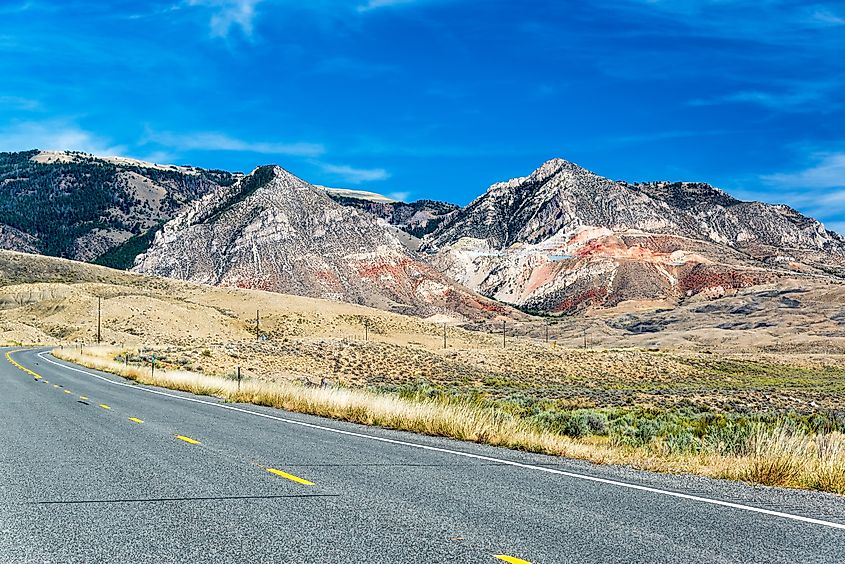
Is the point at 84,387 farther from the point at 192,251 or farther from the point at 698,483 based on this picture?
the point at 192,251

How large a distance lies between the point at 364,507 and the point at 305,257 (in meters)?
163

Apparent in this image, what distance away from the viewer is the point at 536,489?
849 centimetres

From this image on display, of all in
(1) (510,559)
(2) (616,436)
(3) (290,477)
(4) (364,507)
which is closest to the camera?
(1) (510,559)

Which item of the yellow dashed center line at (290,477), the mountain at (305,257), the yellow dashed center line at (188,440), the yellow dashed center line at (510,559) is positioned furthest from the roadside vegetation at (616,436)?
the mountain at (305,257)

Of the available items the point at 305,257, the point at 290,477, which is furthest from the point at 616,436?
the point at 305,257

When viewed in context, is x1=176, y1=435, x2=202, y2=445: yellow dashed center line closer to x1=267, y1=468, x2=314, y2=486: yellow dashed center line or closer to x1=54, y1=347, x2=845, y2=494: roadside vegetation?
x1=267, y1=468, x2=314, y2=486: yellow dashed center line

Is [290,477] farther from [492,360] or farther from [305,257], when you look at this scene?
[305,257]

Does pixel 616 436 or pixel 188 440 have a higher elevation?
pixel 188 440

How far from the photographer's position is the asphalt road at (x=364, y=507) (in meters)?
5.81

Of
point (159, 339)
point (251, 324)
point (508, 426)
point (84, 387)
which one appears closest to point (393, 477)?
point (508, 426)

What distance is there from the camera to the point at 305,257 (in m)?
168

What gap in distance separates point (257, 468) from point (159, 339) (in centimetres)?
7710

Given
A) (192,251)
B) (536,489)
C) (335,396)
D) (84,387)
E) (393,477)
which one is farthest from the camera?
(192,251)

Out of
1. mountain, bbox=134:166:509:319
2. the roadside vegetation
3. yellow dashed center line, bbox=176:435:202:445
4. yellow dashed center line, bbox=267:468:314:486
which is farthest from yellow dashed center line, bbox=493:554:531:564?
mountain, bbox=134:166:509:319
